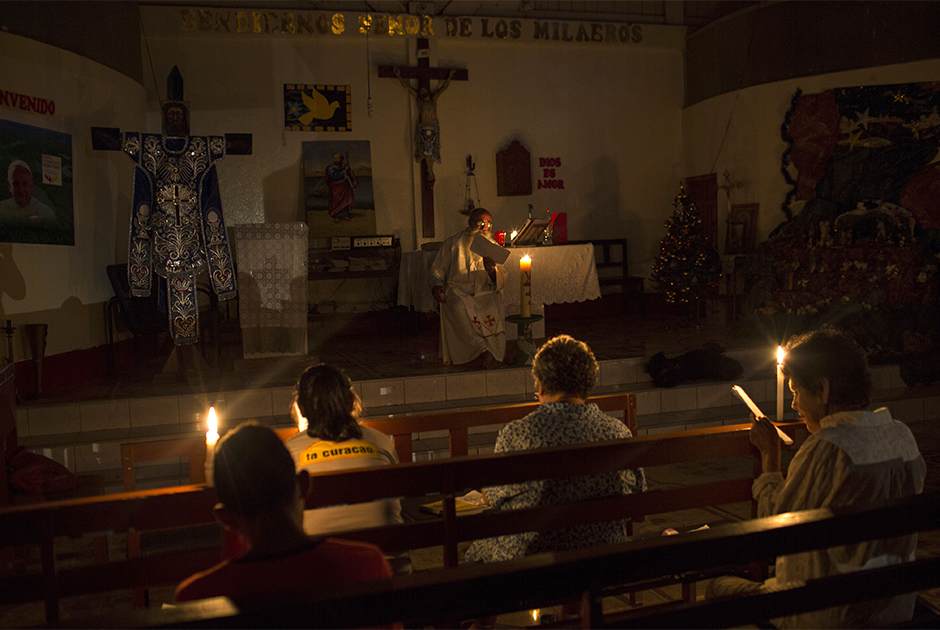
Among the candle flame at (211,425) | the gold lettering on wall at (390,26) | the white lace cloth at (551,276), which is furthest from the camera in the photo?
the gold lettering on wall at (390,26)

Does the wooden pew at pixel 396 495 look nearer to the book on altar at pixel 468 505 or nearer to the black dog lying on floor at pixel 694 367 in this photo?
the book on altar at pixel 468 505

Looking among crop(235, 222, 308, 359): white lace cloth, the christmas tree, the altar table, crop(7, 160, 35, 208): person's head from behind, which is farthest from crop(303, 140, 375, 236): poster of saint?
crop(7, 160, 35, 208): person's head from behind

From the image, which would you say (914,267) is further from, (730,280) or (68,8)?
(68,8)

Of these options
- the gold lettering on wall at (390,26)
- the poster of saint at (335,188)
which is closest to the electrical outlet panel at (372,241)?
the poster of saint at (335,188)

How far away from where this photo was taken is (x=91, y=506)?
6.13ft

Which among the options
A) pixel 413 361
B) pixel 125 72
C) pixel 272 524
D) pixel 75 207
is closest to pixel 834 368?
pixel 272 524

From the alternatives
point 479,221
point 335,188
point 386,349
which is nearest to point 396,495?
point 479,221

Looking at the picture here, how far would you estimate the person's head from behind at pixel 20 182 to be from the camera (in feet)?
18.7

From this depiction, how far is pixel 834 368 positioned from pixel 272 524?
146 centimetres

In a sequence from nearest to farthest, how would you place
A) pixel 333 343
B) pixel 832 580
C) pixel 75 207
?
pixel 832 580 < pixel 75 207 < pixel 333 343

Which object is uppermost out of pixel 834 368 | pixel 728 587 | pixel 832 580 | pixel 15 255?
pixel 15 255

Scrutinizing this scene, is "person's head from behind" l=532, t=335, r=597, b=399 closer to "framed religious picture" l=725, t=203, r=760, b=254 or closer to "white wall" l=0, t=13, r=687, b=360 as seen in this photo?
"white wall" l=0, t=13, r=687, b=360

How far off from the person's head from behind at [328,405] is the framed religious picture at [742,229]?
833cm

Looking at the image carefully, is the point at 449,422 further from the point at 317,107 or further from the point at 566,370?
the point at 317,107
